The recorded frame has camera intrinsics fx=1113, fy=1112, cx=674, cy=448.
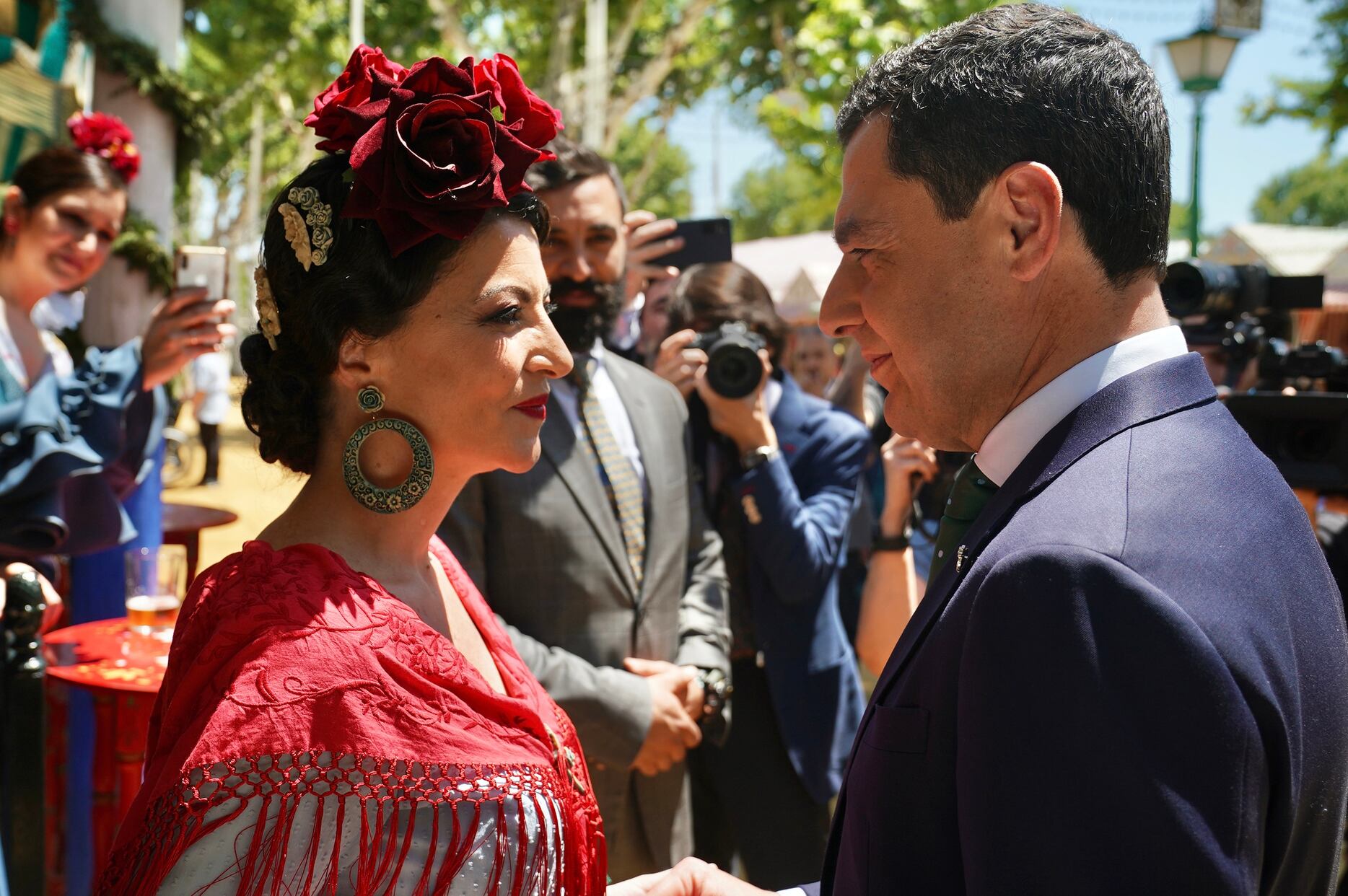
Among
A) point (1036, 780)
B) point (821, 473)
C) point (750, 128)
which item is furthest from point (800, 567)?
point (750, 128)

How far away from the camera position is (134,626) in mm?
2885

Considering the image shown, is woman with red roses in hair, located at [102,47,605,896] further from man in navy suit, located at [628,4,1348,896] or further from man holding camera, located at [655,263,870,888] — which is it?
man holding camera, located at [655,263,870,888]

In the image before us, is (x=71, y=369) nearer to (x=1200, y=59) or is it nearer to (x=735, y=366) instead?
(x=735, y=366)

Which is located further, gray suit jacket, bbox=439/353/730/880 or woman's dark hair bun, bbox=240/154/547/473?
gray suit jacket, bbox=439/353/730/880

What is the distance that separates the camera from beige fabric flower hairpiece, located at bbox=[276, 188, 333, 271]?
1672mm

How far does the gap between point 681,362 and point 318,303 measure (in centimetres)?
174

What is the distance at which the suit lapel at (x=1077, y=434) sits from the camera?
3.89ft

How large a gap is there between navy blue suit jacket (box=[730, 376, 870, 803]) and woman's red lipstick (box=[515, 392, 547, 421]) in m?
1.38

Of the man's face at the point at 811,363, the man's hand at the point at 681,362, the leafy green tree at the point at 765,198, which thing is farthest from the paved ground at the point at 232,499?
the leafy green tree at the point at 765,198

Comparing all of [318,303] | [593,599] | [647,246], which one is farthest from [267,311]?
[647,246]

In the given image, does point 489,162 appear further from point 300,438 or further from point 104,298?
point 104,298

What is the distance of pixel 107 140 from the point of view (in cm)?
388

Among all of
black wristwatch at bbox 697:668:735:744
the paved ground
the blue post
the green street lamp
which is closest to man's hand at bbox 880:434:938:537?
black wristwatch at bbox 697:668:735:744

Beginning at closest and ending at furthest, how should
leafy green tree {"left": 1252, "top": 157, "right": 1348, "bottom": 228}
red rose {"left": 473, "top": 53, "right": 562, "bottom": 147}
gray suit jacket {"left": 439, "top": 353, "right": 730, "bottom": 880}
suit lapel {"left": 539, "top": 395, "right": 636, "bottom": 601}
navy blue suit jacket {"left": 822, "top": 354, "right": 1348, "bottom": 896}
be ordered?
navy blue suit jacket {"left": 822, "top": 354, "right": 1348, "bottom": 896} < red rose {"left": 473, "top": 53, "right": 562, "bottom": 147} < gray suit jacket {"left": 439, "top": 353, "right": 730, "bottom": 880} < suit lapel {"left": 539, "top": 395, "right": 636, "bottom": 601} < leafy green tree {"left": 1252, "top": 157, "right": 1348, "bottom": 228}
